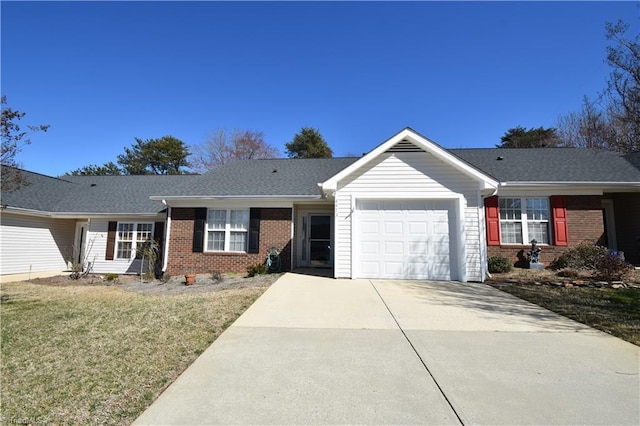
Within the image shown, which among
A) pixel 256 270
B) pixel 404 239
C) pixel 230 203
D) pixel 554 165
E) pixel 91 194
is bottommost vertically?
pixel 256 270

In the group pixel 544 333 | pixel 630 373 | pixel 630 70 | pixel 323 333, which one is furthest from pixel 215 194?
pixel 630 70

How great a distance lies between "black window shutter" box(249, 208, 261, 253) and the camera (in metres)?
12.0

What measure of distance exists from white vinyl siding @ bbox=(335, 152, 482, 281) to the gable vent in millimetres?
123

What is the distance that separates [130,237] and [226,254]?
5.67 m

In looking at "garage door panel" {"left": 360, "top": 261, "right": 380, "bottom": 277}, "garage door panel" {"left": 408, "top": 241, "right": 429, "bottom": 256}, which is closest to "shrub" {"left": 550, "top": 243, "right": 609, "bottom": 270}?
"garage door panel" {"left": 408, "top": 241, "right": 429, "bottom": 256}

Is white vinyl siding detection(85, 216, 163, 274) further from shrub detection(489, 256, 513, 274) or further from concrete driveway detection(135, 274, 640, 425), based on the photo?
shrub detection(489, 256, 513, 274)

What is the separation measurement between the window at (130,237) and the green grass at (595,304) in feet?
46.4

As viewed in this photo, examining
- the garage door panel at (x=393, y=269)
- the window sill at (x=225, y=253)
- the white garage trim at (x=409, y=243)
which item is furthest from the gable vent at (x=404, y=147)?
the window sill at (x=225, y=253)

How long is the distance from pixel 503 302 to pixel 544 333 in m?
2.09

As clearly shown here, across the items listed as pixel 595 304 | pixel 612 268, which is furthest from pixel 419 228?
pixel 612 268

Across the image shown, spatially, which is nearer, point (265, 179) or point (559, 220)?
point (559, 220)

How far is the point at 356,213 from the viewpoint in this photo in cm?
986

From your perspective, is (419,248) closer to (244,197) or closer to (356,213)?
(356,213)

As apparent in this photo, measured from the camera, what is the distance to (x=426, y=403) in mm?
2904
